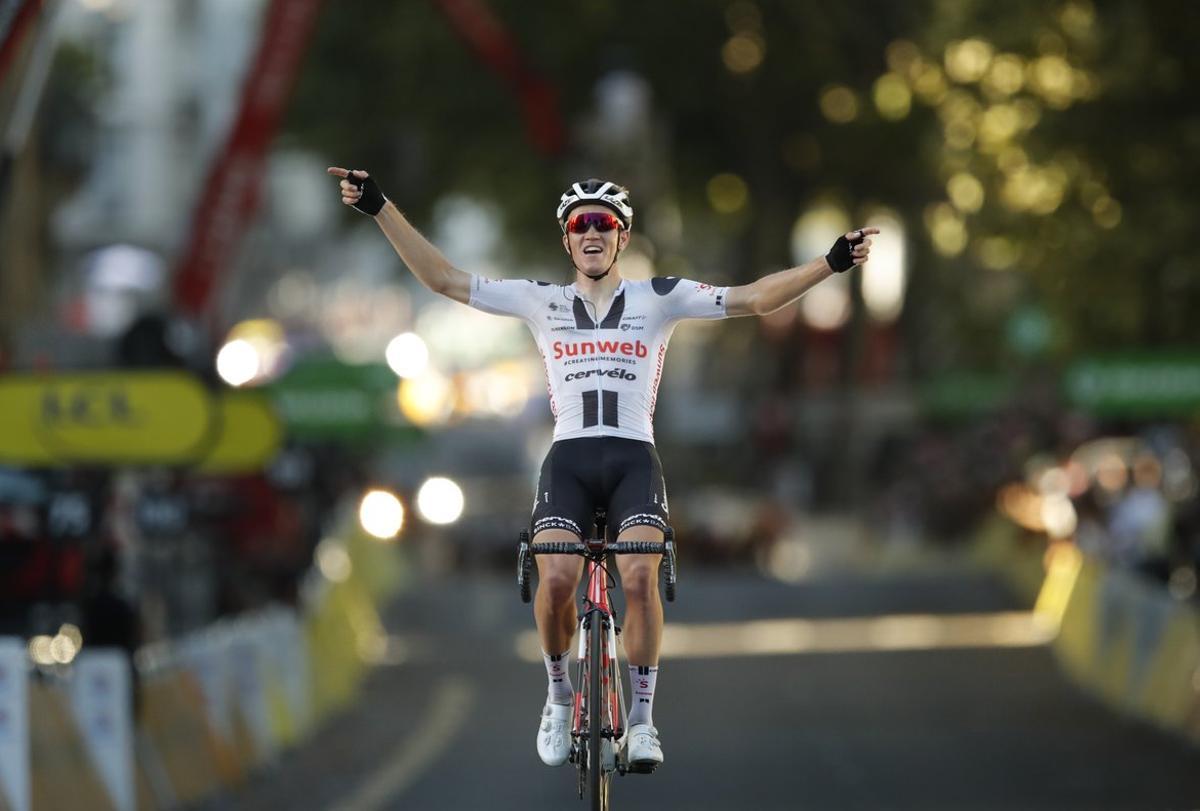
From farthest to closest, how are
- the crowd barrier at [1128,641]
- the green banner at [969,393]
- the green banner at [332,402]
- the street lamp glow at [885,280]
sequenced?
the street lamp glow at [885,280] → the green banner at [969,393] → the green banner at [332,402] → the crowd barrier at [1128,641]

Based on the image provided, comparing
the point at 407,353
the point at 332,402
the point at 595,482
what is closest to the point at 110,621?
the point at 595,482

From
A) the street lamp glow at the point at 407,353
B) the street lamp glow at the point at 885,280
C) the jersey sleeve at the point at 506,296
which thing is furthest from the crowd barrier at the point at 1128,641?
the street lamp glow at the point at 885,280

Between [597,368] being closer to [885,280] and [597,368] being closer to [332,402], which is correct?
[332,402]

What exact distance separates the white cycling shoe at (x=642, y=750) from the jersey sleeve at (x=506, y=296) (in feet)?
5.56

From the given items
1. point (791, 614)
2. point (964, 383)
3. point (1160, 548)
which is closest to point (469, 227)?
point (964, 383)

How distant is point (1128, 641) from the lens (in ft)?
84.8

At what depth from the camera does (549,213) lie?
55062mm

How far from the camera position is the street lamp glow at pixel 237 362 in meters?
26.7

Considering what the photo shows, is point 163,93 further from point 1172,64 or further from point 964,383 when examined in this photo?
point 1172,64

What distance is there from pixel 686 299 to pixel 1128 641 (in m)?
15.4

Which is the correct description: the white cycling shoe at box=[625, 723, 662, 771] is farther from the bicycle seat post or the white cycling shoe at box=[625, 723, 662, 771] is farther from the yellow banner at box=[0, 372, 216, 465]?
the yellow banner at box=[0, 372, 216, 465]

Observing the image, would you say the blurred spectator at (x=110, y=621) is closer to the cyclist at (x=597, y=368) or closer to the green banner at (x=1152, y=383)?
A: the cyclist at (x=597, y=368)

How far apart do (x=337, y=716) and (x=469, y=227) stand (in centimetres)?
11936

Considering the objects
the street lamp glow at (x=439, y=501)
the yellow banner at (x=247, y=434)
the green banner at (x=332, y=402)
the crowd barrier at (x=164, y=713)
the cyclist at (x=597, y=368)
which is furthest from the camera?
the street lamp glow at (x=439, y=501)
